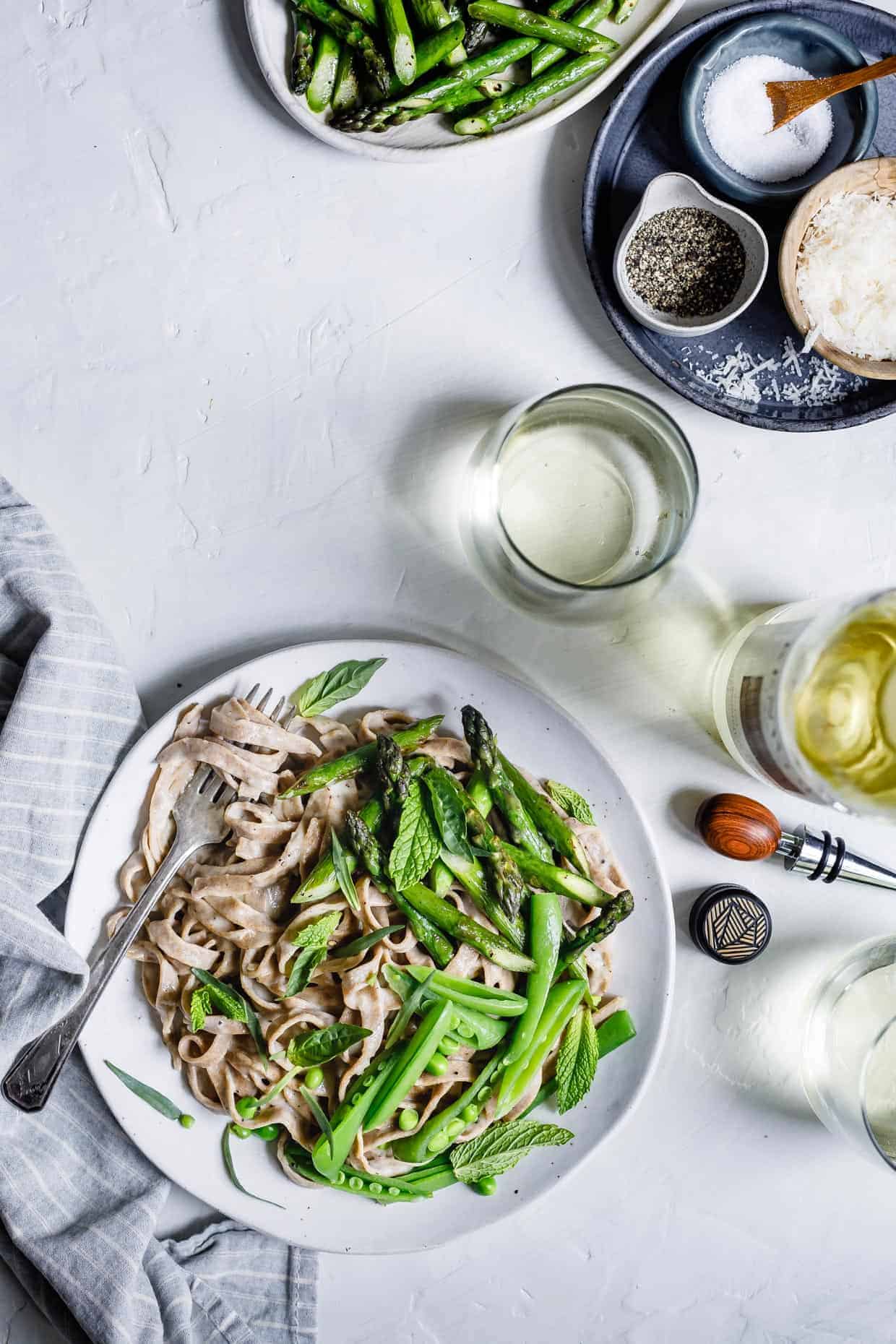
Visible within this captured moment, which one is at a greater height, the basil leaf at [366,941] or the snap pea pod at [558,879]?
the snap pea pod at [558,879]

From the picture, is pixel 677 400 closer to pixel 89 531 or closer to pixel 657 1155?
pixel 89 531

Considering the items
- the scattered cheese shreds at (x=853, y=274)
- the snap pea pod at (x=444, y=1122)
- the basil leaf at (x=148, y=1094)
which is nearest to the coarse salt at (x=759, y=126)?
the scattered cheese shreds at (x=853, y=274)

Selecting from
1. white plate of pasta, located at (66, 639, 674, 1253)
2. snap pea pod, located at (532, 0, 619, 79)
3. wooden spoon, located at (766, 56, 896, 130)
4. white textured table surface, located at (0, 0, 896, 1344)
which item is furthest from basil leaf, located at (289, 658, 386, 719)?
wooden spoon, located at (766, 56, 896, 130)

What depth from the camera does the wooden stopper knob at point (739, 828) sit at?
5.57ft

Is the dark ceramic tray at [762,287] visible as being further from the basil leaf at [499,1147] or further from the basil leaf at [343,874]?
the basil leaf at [499,1147]

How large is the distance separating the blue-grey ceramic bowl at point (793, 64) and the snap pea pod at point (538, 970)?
1228 millimetres

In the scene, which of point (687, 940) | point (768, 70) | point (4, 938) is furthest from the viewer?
point (687, 940)

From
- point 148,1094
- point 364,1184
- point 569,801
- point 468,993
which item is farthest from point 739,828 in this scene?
point 148,1094

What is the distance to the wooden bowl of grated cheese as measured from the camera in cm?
162

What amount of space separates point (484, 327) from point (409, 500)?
0.33 metres

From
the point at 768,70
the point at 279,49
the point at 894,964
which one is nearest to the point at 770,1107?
the point at 894,964

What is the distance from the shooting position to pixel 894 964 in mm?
1750

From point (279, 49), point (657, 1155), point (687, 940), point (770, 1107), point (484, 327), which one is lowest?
point (657, 1155)

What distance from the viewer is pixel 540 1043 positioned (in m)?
1.61
